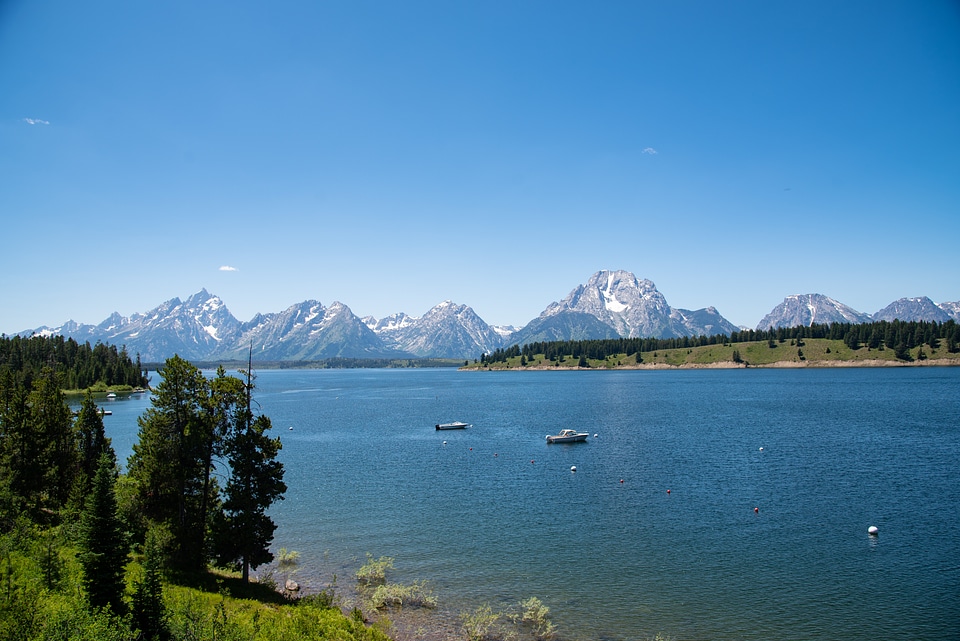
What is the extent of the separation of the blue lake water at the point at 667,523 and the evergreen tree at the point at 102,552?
709 inches

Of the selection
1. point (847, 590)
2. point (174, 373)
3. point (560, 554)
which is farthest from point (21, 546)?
point (847, 590)

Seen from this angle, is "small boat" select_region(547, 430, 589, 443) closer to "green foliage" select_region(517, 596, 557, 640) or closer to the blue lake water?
the blue lake water

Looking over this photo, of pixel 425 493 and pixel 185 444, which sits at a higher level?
pixel 185 444

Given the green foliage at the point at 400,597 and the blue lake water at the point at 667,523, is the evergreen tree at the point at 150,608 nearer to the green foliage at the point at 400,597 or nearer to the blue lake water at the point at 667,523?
the green foliage at the point at 400,597

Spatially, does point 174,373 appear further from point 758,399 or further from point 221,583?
point 758,399

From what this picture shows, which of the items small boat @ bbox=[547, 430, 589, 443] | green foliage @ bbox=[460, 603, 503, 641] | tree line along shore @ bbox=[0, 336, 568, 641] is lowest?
small boat @ bbox=[547, 430, 589, 443]

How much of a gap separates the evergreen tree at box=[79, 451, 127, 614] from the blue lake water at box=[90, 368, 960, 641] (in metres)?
18.0

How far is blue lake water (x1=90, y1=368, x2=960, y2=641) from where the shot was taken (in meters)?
37.8

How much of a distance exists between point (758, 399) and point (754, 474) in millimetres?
106941

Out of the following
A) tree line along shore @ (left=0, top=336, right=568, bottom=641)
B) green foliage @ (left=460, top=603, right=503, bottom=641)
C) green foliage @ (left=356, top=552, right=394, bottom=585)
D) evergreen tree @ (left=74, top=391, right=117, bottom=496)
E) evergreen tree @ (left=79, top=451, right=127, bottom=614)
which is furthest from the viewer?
evergreen tree @ (left=74, top=391, right=117, bottom=496)

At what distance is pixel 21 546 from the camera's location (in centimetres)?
3625

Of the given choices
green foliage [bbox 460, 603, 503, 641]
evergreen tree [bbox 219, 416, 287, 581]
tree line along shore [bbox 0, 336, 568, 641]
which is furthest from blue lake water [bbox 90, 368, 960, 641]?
evergreen tree [bbox 219, 416, 287, 581]

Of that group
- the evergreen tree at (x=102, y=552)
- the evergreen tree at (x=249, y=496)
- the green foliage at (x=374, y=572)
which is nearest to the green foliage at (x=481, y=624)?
the green foliage at (x=374, y=572)

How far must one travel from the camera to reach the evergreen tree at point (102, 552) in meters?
27.8
